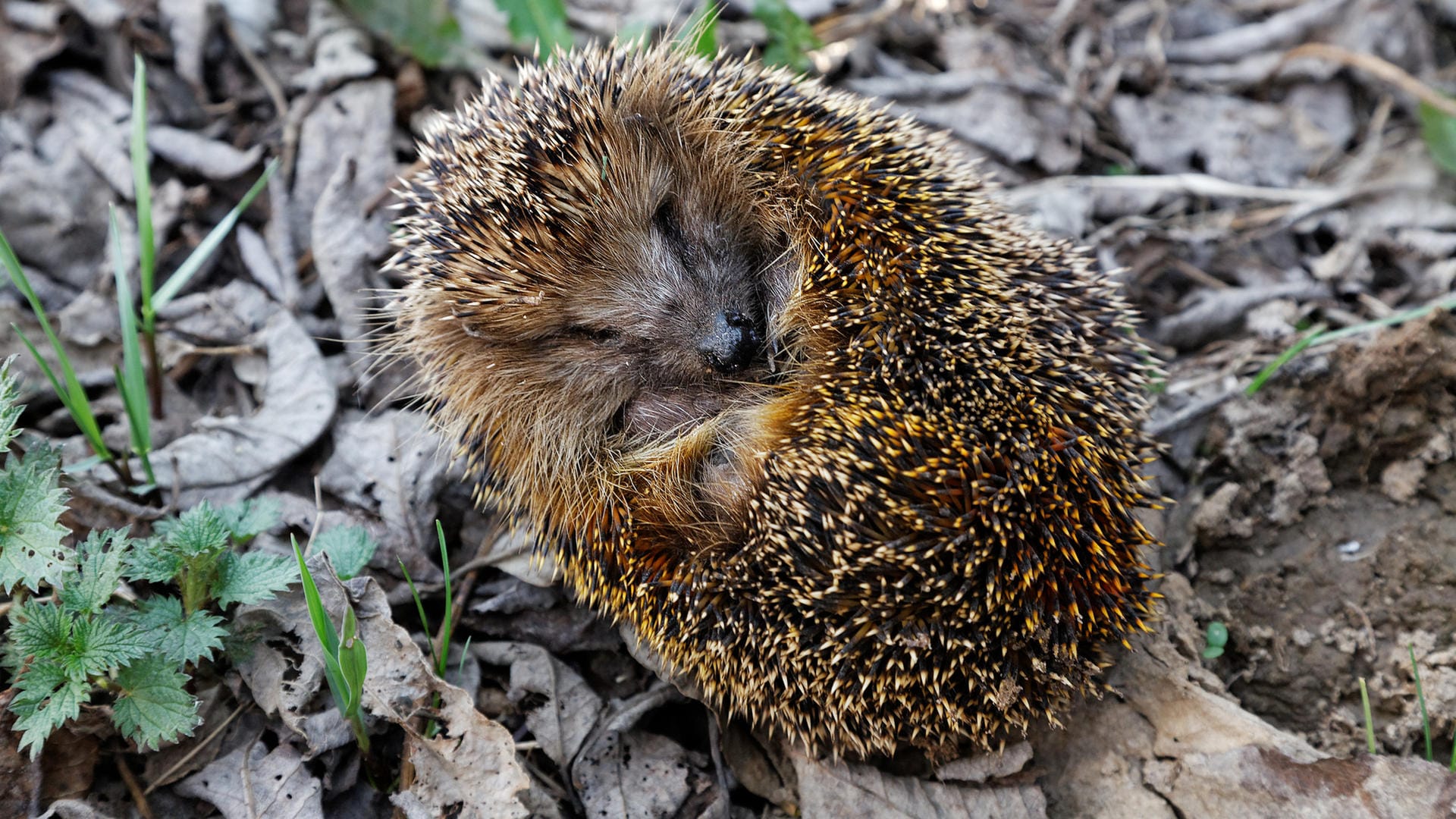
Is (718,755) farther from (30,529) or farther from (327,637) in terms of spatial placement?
(30,529)

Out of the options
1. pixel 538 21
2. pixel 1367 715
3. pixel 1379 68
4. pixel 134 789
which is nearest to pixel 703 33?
pixel 538 21

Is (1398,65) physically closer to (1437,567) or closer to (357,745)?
(1437,567)

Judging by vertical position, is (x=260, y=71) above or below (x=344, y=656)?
above

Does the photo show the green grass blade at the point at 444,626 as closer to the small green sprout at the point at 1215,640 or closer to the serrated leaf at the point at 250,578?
the serrated leaf at the point at 250,578

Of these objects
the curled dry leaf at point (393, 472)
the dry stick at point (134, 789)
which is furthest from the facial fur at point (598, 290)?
the dry stick at point (134, 789)

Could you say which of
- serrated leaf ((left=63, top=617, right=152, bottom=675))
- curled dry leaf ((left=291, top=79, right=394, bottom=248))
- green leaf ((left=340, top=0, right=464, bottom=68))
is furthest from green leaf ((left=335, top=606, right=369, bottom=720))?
green leaf ((left=340, top=0, right=464, bottom=68))

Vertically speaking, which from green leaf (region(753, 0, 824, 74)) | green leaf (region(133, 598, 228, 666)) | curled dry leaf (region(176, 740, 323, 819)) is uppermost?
green leaf (region(753, 0, 824, 74))

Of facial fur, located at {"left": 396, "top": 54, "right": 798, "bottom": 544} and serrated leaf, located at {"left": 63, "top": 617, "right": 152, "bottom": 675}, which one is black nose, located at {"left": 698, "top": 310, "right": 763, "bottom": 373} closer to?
facial fur, located at {"left": 396, "top": 54, "right": 798, "bottom": 544}
